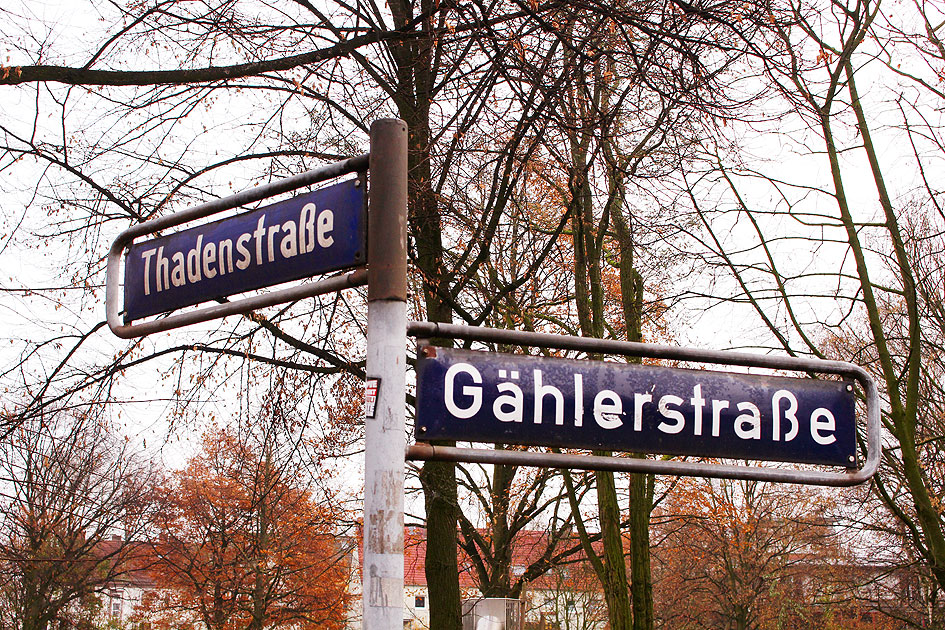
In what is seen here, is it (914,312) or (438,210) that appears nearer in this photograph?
(438,210)

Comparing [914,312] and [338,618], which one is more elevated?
[914,312]

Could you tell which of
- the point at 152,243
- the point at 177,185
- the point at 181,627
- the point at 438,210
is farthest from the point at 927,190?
the point at 181,627

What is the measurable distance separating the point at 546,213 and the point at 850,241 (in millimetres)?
4741

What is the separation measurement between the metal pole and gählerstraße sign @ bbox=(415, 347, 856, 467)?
5.3 inches

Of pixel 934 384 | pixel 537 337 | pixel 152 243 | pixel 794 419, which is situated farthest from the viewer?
pixel 934 384

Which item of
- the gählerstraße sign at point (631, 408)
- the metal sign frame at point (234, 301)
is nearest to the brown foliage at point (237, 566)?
the metal sign frame at point (234, 301)

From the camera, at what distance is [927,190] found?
1170 cm


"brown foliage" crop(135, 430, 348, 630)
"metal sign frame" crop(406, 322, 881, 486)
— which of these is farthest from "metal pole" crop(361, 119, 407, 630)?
"brown foliage" crop(135, 430, 348, 630)

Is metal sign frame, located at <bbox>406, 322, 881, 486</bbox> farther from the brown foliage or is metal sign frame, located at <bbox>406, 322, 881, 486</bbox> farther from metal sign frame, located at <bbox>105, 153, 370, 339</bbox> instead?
the brown foliage

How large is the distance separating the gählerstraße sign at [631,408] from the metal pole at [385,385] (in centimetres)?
14

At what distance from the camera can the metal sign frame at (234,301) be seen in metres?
2.45

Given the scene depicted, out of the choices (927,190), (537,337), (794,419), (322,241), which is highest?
(927,190)

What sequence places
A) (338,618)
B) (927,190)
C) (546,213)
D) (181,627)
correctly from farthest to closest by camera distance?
1. (181,627)
2. (338,618)
3. (546,213)
4. (927,190)

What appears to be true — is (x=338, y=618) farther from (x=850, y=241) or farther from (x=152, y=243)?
(x=152, y=243)
